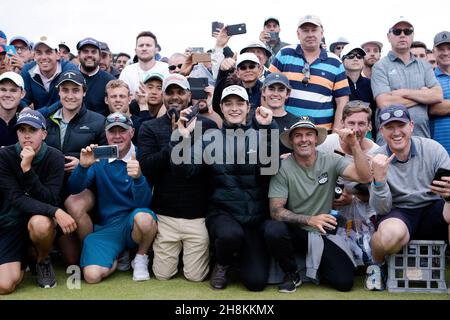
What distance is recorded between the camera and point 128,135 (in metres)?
6.44

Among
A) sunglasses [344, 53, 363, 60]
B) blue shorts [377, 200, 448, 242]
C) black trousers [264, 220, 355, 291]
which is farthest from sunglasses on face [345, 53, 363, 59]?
black trousers [264, 220, 355, 291]

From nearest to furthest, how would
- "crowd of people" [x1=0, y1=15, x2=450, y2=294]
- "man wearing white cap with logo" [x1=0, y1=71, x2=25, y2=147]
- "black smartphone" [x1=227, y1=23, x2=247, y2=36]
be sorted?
"crowd of people" [x1=0, y1=15, x2=450, y2=294] → "man wearing white cap with logo" [x1=0, y1=71, x2=25, y2=147] → "black smartphone" [x1=227, y1=23, x2=247, y2=36]

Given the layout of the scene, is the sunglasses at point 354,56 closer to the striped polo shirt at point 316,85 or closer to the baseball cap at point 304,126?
the striped polo shirt at point 316,85

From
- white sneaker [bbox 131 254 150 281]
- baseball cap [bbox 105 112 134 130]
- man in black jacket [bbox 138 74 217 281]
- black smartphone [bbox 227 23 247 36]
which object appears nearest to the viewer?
white sneaker [bbox 131 254 150 281]

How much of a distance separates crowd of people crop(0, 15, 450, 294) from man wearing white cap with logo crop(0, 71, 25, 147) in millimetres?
17

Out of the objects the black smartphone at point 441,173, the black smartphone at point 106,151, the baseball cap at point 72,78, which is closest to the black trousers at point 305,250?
the black smartphone at point 441,173

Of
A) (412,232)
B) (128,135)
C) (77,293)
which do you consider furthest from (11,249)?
(412,232)

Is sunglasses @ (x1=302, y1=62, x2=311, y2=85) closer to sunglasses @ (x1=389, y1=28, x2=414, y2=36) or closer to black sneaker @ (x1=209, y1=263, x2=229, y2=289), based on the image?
sunglasses @ (x1=389, y1=28, x2=414, y2=36)

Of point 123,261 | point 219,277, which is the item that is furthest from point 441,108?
point 123,261

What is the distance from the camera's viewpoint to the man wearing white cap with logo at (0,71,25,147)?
6.86m

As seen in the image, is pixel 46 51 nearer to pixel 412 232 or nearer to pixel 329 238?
pixel 329 238

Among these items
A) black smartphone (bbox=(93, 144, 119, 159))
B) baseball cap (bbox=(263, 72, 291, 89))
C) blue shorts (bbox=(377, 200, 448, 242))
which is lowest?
blue shorts (bbox=(377, 200, 448, 242))

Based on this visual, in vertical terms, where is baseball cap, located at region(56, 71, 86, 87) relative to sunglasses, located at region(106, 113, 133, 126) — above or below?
above

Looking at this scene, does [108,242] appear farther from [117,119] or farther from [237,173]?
[237,173]
